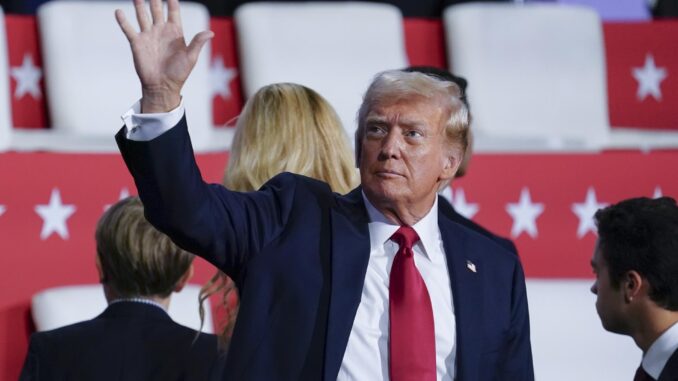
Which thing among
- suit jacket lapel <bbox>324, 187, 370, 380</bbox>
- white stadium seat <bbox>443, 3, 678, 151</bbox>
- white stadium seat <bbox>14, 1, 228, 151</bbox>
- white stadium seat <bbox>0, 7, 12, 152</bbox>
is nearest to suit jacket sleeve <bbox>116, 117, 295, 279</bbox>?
suit jacket lapel <bbox>324, 187, 370, 380</bbox>

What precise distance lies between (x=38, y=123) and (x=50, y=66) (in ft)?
0.85

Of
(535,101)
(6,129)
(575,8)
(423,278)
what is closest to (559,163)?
(535,101)

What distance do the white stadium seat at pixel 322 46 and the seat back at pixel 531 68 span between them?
0.88 feet

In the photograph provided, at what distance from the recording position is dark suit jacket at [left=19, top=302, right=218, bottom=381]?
A: 2504mm

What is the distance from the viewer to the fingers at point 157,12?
1841 millimetres

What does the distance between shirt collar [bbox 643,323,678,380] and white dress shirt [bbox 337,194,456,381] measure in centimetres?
56

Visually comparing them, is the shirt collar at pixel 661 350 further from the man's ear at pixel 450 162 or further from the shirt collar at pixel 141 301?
the shirt collar at pixel 141 301

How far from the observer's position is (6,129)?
13.2ft

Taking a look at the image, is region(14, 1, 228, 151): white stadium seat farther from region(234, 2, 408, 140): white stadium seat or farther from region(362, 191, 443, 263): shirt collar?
region(362, 191, 443, 263): shirt collar

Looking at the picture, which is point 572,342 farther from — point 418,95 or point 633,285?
point 418,95

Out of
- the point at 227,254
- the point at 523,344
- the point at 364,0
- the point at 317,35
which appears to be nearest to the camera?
the point at 227,254

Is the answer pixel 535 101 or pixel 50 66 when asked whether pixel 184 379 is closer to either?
pixel 50 66

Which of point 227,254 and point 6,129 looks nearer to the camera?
point 227,254

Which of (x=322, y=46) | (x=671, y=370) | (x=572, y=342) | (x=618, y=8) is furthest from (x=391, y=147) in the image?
(x=618, y=8)
